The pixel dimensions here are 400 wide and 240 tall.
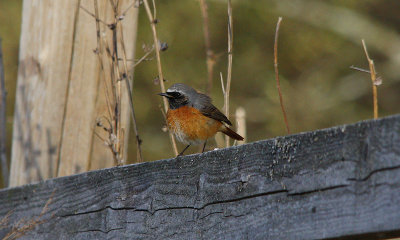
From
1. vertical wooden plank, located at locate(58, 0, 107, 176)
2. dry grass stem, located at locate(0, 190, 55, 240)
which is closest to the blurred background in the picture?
vertical wooden plank, located at locate(58, 0, 107, 176)

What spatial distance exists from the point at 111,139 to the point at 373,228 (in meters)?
1.91

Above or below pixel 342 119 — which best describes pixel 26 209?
below

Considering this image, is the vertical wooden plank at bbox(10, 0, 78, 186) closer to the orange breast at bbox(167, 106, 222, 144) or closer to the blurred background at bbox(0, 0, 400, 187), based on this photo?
the orange breast at bbox(167, 106, 222, 144)

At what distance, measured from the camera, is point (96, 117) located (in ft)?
12.2

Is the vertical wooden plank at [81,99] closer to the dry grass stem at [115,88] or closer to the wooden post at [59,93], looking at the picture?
the wooden post at [59,93]

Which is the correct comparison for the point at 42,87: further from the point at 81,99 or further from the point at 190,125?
the point at 190,125

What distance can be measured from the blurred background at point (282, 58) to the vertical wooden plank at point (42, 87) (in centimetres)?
495

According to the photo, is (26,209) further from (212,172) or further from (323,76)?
(323,76)

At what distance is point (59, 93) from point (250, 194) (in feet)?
5.99

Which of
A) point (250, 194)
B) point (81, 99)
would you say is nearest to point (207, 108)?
point (81, 99)

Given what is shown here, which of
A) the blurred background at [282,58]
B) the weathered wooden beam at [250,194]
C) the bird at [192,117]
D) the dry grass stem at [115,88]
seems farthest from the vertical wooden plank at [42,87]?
the blurred background at [282,58]

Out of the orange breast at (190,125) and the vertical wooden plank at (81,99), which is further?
the orange breast at (190,125)

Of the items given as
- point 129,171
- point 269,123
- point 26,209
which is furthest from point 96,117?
point 269,123

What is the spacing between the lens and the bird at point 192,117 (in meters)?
4.88
